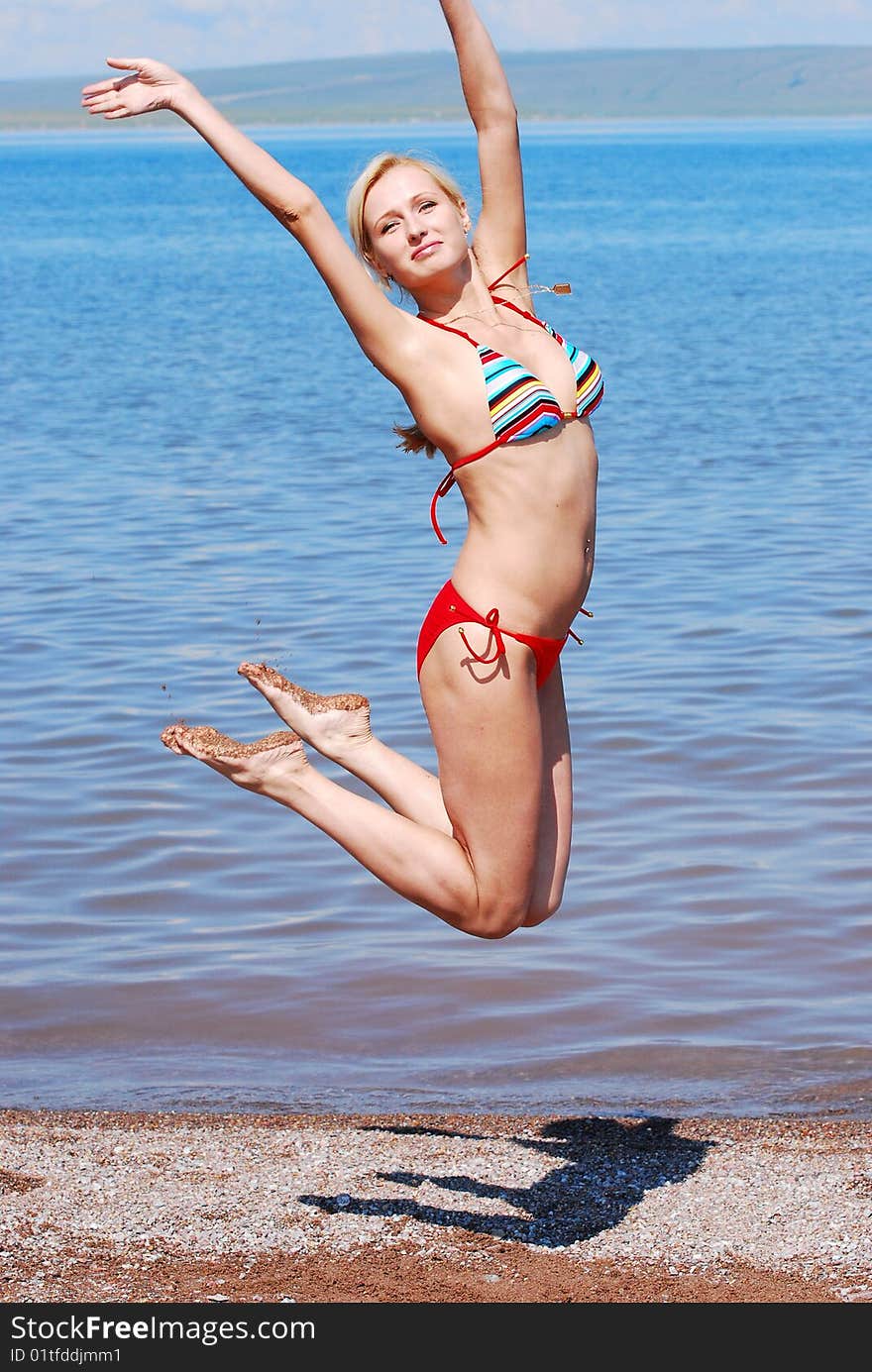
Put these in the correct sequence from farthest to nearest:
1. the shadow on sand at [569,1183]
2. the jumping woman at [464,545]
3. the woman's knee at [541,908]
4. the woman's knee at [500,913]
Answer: the shadow on sand at [569,1183] < the woman's knee at [541,908] < the woman's knee at [500,913] < the jumping woman at [464,545]

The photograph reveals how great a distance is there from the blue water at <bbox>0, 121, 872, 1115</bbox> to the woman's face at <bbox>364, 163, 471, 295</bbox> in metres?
0.37

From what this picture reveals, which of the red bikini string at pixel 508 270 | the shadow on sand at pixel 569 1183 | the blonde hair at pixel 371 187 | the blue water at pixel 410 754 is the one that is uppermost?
the blonde hair at pixel 371 187

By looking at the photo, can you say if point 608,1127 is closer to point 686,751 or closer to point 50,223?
point 686,751

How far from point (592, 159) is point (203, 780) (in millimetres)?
143124

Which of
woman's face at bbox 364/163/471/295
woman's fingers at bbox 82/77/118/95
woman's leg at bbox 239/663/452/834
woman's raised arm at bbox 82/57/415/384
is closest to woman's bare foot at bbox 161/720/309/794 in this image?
woman's leg at bbox 239/663/452/834

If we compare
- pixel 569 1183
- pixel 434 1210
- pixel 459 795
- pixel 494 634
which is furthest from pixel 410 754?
pixel 494 634

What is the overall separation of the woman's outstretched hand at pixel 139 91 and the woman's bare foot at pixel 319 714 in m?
1.50

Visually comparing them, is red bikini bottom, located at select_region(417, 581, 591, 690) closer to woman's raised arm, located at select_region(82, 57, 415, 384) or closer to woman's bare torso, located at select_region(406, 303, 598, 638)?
woman's bare torso, located at select_region(406, 303, 598, 638)

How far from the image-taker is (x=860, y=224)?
6881cm

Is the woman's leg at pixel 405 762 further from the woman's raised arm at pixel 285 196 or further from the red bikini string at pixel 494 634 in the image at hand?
the woman's raised arm at pixel 285 196

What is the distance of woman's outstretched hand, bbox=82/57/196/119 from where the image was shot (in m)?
4.82

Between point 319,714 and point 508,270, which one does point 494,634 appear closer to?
point 319,714

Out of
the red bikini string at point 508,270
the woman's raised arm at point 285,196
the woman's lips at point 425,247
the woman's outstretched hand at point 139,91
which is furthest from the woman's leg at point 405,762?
the woman's outstretched hand at point 139,91

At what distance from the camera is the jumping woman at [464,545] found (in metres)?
4.77
